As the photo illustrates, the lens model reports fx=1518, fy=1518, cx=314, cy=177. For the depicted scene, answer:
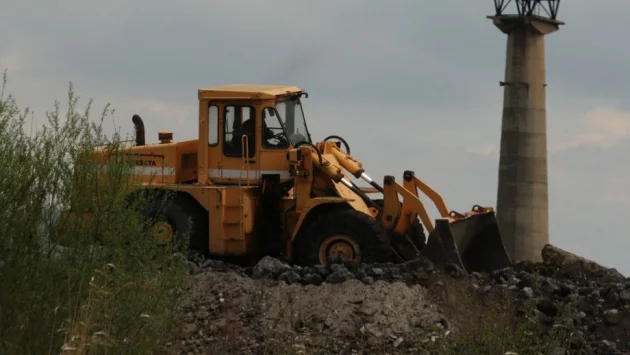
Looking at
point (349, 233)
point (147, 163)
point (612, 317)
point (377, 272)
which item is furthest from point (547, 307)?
point (147, 163)

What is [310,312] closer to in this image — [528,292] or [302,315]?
[302,315]

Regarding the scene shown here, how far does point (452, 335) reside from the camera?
1329 cm

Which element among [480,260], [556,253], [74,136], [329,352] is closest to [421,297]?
[329,352]

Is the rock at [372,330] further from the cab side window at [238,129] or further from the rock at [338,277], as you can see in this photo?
the cab side window at [238,129]

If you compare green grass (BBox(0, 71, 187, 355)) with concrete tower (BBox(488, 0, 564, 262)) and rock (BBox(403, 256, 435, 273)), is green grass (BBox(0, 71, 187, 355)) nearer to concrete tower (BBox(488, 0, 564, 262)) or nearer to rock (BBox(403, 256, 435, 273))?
rock (BBox(403, 256, 435, 273))

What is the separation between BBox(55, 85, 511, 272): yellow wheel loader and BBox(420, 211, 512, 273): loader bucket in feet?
0.04

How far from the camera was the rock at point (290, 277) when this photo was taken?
17.2m

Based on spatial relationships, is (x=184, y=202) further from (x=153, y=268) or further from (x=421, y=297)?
(x=153, y=268)

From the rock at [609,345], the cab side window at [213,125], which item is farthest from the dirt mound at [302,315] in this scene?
the cab side window at [213,125]

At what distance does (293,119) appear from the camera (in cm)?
1962

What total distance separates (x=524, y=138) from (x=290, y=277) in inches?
920

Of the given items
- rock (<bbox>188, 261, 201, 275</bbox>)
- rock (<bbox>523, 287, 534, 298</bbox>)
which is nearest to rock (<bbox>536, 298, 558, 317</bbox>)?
rock (<bbox>523, 287, 534, 298</bbox>)

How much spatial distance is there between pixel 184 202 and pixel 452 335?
6.73m

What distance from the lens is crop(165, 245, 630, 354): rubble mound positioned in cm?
1577
